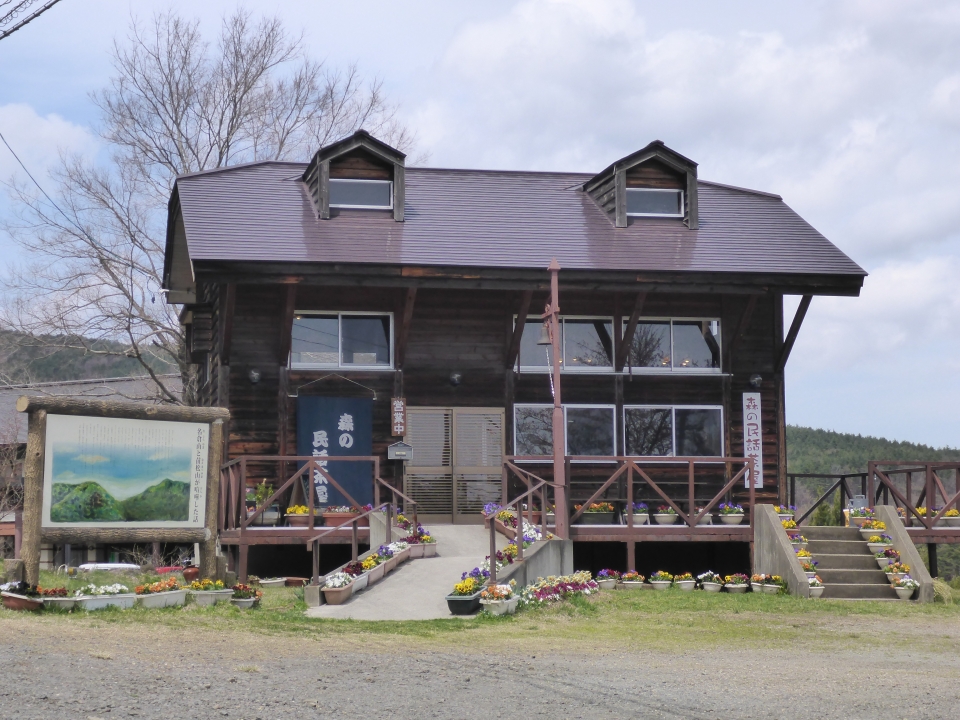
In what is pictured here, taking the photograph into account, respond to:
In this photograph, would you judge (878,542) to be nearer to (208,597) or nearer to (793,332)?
(793,332)

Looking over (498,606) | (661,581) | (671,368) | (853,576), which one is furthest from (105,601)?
(671,368)

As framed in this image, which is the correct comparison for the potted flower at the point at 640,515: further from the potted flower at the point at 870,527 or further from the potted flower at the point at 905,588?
the potted flower at the point at 905,588

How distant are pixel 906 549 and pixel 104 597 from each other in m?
11.6

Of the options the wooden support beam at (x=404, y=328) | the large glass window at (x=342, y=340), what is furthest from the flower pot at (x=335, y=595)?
the large glass window at (x=342, y=340)

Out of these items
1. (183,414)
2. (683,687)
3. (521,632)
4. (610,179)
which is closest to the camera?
(683,687)

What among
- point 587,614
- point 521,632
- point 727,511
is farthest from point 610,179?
point 521,632

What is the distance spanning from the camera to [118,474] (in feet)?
43.9

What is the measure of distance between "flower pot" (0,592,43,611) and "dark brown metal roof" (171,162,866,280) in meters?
7.70

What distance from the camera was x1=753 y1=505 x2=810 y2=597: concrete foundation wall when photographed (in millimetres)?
A: 16234

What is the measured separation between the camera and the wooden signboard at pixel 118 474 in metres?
12.7

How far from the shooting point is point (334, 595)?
1421 cm

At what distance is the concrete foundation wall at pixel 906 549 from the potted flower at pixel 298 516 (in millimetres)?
9228

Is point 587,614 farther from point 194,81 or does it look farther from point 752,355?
point 194,81

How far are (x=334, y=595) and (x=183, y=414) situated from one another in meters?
2.94
